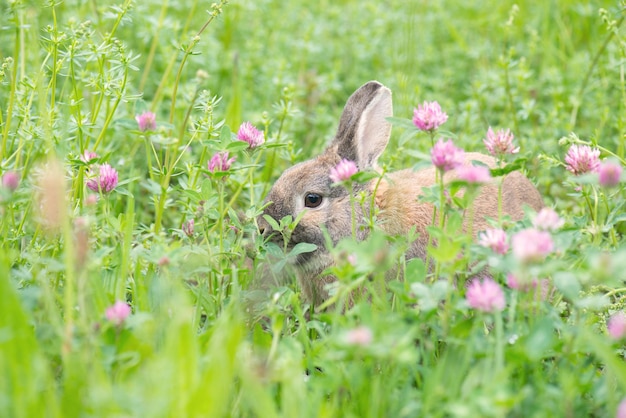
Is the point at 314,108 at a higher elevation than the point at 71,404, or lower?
higher

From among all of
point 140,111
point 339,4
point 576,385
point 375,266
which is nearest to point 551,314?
point 576,385

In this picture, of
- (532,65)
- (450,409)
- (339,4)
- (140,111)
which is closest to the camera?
(450,409)

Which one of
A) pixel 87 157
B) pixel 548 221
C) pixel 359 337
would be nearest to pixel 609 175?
pixel 548 221

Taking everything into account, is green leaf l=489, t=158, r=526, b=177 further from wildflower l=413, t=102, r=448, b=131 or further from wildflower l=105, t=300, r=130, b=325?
wildflower l=105, t=300, r=130, b=325

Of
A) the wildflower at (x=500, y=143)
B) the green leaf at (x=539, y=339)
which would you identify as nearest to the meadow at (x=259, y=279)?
the green leaf at (x=539, y=339)

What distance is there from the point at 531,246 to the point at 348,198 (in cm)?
200

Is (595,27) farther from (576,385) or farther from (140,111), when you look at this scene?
(576,385)

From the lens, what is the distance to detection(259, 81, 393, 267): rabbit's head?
413 centimetres

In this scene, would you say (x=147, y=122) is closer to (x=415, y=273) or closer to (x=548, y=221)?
(x=415, y=273)

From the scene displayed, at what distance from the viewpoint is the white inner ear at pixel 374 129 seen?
437cm

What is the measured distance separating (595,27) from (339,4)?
220 cm

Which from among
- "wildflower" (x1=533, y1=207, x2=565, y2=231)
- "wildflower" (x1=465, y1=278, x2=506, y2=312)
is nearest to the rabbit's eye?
"wildflower" (x1=533, y1=207, x2=565, y2=231)

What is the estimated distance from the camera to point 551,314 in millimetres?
2686

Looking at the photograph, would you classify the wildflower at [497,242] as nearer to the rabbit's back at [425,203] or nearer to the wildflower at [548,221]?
the wildflower at [548,221]
